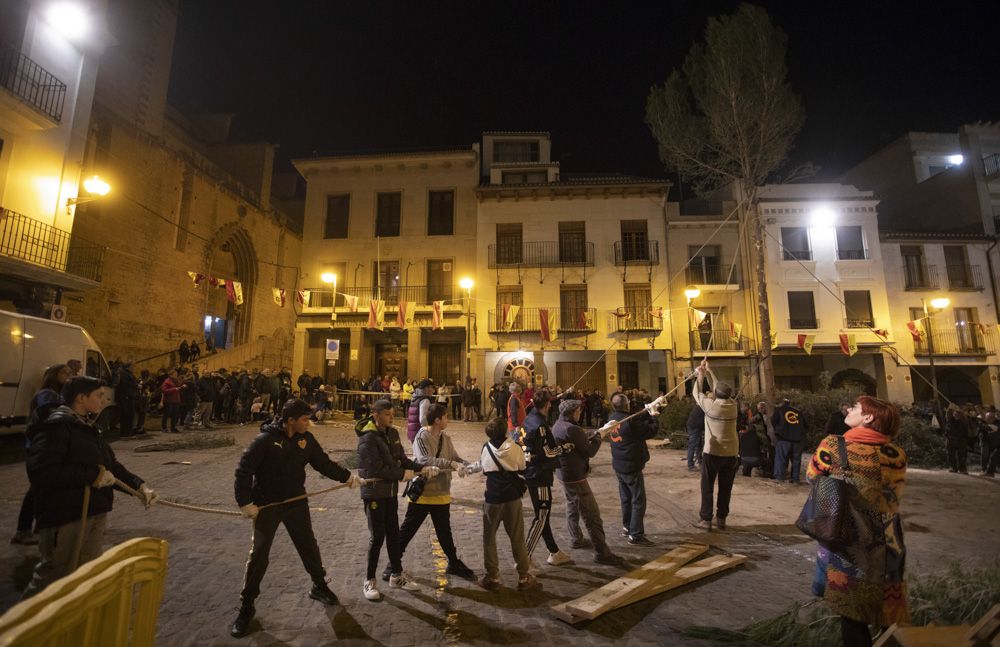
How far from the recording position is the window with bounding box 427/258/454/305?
2403 centimetres

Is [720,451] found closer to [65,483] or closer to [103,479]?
[103,479]

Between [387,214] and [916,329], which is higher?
[387,214]

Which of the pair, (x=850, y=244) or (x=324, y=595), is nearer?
(x=324, y=595)

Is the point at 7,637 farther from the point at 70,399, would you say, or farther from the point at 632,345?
the point at 632,345

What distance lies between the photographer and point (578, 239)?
24016 millimetres

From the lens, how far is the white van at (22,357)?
28.8 ft

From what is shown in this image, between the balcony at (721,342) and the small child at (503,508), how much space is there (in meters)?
20.3

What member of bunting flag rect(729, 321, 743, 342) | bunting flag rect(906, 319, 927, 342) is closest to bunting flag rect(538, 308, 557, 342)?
bunting flag rect(729, 321, 743, 342)

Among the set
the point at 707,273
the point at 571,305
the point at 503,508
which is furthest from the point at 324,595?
the point at 707,273

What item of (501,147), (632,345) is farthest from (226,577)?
(501,147)

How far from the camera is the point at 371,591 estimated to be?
407 centimetres

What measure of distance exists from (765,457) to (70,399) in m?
11.0

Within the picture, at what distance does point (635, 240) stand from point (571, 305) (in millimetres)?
4748

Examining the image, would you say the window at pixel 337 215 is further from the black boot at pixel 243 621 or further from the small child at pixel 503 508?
the black boot at pixel 243 621
